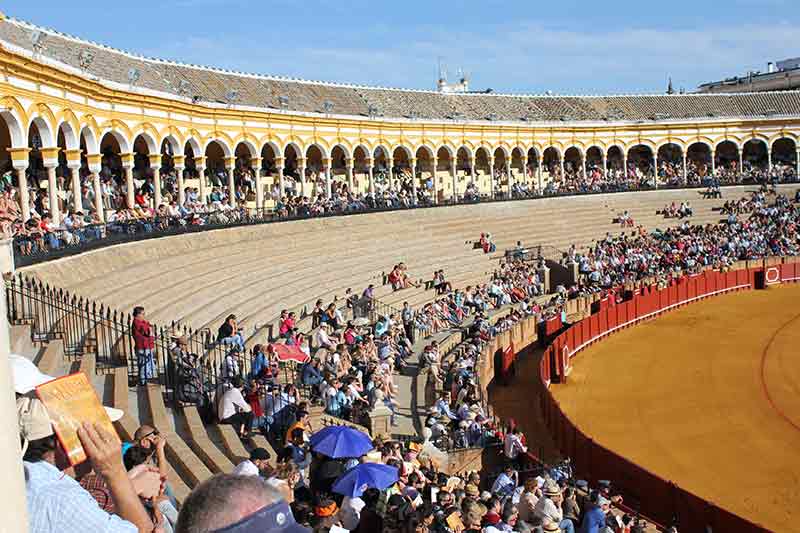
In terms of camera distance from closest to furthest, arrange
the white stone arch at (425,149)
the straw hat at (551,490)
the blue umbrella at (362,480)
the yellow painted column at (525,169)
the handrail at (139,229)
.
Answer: the blue umbrella at (362,480) < the straw hat at (551,490) < the handrail at (139,229) < the white stone arch at (425,149) < the yellow painted column at (525,169)

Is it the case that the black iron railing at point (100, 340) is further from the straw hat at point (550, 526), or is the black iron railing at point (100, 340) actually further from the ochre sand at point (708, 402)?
the ochre sand at point (708, 402)

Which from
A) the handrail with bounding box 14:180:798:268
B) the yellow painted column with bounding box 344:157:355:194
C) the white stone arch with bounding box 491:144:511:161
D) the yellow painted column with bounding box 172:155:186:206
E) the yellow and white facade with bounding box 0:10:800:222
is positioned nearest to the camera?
the handrail with bounding box 14:180:798:268

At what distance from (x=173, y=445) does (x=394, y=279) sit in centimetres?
1813

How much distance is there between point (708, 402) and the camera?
21.0m

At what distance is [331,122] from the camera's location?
1769 inches

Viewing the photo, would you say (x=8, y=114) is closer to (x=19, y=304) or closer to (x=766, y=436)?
(x=19, y=304)

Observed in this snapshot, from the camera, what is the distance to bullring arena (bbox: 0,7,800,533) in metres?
13.4

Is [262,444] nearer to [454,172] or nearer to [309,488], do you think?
[309,488]

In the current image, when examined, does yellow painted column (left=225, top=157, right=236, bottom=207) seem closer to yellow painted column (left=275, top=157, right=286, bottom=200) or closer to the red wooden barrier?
Result: yellow painted column (left=275, top=157, right=286, bottom=200)

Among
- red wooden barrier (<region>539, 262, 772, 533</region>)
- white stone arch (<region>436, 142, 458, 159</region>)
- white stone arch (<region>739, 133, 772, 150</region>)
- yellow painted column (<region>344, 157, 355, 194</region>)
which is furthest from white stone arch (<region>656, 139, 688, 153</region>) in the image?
red wooden barrier (<region>539, 262, 772, 533</region>)

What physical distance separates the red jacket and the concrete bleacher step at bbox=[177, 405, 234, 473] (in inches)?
50.1

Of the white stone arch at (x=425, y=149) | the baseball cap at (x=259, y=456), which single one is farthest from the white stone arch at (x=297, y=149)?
the baseball cap at (x=259, y=456)

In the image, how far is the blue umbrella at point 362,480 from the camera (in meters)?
9.60

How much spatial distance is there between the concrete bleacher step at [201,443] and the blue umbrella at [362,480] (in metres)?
1.44
